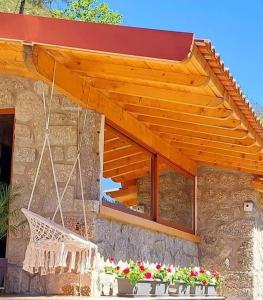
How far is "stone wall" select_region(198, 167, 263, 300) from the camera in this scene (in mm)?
10320

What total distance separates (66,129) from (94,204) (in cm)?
83

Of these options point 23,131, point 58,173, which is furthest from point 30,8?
point 58,173

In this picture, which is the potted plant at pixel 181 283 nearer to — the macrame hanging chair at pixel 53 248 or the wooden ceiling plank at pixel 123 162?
the wooden ceiling plank at pixel 123 162

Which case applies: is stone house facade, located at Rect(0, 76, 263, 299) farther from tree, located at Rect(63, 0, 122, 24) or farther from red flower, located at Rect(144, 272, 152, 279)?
tree, located at Rect(63, 0, 122, 24)

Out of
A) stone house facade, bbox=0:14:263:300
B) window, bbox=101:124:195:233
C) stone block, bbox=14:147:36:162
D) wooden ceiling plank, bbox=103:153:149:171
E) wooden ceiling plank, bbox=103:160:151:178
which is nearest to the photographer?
stone house facade, bbox=0:14:263:300

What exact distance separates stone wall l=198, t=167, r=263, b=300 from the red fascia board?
5.83m

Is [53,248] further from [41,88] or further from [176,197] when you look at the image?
A: [176,197]

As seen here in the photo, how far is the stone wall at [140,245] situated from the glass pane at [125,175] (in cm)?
29

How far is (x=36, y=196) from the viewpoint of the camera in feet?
22.2

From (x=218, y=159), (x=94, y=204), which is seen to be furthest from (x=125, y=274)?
(x=218, y=159)

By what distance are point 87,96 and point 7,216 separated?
1426 millimetres

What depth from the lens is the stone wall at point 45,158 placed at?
260 inches

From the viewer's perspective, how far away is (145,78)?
612 cm

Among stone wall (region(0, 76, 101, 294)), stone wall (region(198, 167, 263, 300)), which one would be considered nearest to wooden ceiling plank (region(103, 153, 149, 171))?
stone wall (region(0, 76, 101, 294))
